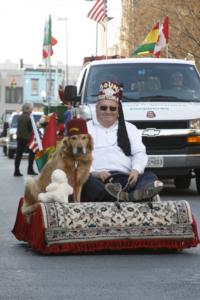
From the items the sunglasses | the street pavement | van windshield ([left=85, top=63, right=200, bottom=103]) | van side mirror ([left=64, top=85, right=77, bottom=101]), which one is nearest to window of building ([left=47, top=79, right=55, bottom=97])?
van windshield ([left=85, top=63, right=200, bottom=103])

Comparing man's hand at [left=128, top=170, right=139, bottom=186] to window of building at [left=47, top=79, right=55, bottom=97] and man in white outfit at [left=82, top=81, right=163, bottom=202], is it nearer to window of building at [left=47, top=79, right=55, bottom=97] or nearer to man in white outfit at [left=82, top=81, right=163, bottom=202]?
man in white outfit at [left=82, top=81, right=163, bottom=202]

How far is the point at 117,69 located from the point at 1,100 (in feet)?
446

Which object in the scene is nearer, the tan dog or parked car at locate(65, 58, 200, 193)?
the tan dog

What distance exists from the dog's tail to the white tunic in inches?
27.4

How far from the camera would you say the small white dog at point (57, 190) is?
34.1 feet

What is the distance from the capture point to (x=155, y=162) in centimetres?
1750

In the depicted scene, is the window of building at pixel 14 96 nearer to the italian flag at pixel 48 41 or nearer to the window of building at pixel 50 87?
the window of building at pixel 50 87

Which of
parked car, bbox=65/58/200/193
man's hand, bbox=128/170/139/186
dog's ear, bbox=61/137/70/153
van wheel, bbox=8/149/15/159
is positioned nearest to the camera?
man's hand, bbox=128/170/139/186

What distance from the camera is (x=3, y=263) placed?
381 inches

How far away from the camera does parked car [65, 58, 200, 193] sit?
17531 mm

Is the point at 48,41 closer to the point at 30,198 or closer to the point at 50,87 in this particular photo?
the point at 30,198

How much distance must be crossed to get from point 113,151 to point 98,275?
8.56 ft

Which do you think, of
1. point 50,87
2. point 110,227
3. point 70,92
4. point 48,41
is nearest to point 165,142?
point 70,92

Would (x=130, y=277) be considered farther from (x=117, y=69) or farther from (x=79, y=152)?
(x=117, y=69)
